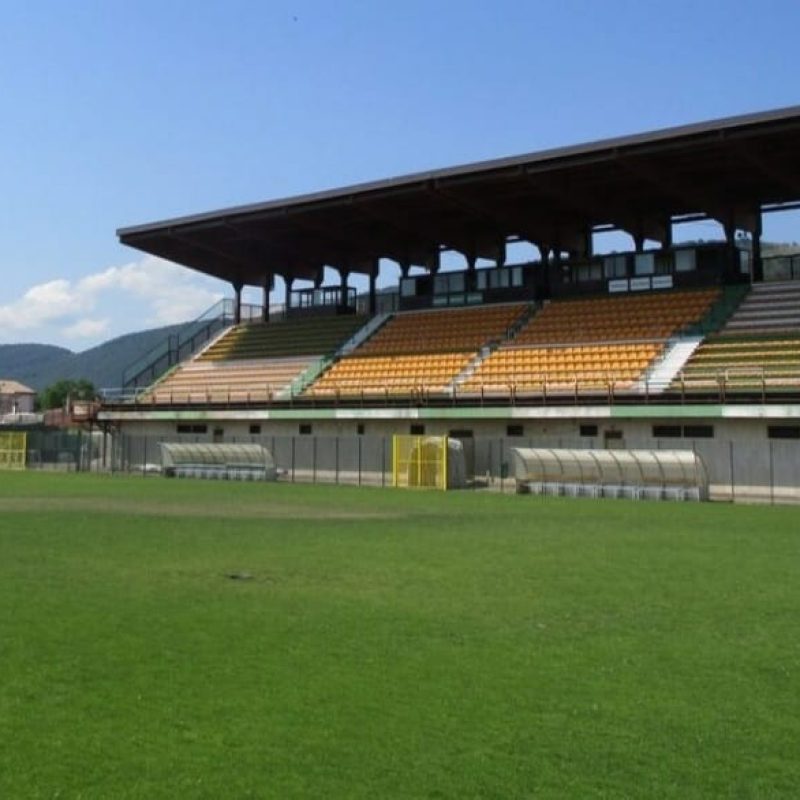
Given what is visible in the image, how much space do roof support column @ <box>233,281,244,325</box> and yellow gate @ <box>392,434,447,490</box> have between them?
26.8 metres

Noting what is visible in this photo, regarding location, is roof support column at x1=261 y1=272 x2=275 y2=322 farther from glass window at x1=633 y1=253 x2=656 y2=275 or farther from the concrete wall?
glass window at x1=633 y1=253 x2=656 y2=275

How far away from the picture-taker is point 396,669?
8328 millimetres

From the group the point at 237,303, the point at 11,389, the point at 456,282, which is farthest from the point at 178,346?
the point at 11,389

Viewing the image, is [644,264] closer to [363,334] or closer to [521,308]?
[521,308]

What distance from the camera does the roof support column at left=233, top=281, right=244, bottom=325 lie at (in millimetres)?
64500

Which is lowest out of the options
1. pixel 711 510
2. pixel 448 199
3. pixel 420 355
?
pixel 711 510

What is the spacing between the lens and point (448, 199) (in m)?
48.1

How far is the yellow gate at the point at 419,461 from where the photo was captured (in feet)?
128

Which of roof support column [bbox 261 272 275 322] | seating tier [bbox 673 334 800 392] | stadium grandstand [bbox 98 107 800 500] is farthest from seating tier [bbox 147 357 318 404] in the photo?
seating tier [bbox 673 334 800 392]

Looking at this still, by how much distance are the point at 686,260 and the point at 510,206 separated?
8860mm

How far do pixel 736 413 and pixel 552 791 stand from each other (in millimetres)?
30439

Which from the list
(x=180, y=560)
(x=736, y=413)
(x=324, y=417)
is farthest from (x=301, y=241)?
(x=180, y=560)

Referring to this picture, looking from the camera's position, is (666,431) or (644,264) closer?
(666,431)

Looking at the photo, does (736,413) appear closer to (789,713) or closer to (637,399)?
(637,399)
